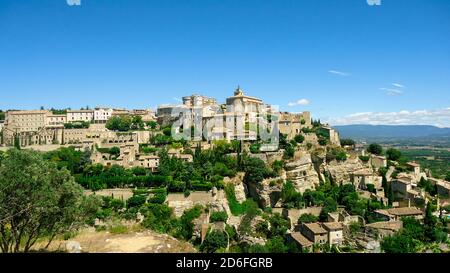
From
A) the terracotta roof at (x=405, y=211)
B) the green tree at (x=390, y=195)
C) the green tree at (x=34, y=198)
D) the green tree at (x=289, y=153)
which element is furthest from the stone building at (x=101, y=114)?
the green tree at (x=34, y=198)

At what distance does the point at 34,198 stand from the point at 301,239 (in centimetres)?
1101

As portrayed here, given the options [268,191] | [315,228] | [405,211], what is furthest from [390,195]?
[268,191]

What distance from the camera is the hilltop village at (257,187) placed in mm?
14320

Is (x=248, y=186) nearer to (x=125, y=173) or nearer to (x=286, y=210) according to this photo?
(x=286, y=210)

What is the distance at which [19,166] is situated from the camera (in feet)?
18.1

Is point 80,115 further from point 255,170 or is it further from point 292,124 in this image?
point 255,170

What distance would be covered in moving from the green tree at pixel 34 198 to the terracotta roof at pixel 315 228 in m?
10.3

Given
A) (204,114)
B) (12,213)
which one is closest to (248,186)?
(204,114)

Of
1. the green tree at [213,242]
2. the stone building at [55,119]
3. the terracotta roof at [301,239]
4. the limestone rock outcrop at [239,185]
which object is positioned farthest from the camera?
the stone building at [55,119]

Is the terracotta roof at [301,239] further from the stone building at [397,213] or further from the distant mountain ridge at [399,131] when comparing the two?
the distant mountain ridge at [399,131]

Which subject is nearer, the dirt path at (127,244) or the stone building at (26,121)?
the dirt path at (127,244)

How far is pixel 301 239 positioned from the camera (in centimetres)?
1420
